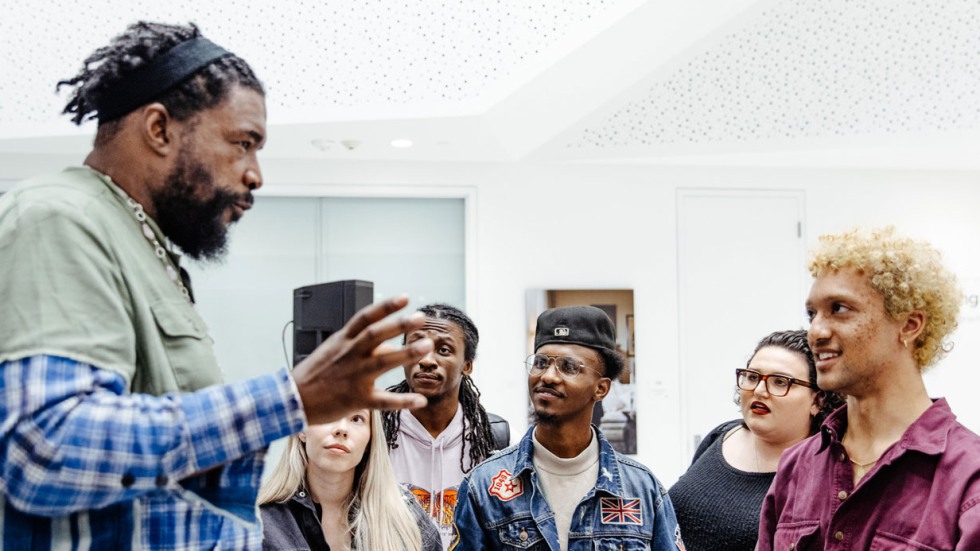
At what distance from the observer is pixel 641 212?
20.2ft

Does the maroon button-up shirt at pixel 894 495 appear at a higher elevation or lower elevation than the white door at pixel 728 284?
lower

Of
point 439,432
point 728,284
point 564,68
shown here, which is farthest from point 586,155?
point 439,432

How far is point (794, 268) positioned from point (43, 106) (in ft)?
17.3

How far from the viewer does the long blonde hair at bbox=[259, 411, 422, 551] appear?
89.7 inches

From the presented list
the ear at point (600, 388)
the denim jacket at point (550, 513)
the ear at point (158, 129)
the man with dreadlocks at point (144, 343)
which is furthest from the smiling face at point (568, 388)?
the ear at point (158, 129)

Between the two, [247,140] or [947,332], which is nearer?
[247,140]

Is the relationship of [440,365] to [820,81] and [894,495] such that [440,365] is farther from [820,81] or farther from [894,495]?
[820,81]

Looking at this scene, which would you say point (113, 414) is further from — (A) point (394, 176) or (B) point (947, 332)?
(A) point (394, 176)

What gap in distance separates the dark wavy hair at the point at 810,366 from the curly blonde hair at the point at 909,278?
790mm

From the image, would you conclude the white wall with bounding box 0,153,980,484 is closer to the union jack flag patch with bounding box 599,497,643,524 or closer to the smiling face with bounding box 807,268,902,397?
the union jack flag patch with bounding box 599,497,643,524

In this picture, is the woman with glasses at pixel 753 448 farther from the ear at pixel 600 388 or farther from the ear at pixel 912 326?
the ear at pixel 912 326

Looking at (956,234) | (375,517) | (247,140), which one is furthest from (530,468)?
(956,234)

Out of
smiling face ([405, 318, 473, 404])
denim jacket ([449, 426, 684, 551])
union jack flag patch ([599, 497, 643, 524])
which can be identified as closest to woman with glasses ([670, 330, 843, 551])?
denim jacket ([449, 426, 684, 551])

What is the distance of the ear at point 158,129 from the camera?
105 cm
